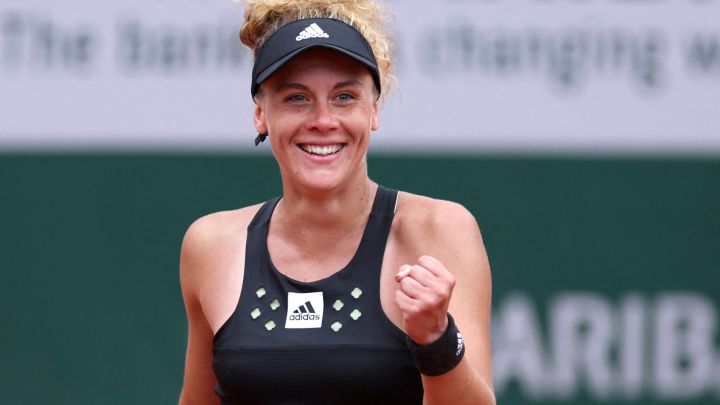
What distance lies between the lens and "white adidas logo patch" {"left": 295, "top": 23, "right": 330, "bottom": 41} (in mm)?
2518

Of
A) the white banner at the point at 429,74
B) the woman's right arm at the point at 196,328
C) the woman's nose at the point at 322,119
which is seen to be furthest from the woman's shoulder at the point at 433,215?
the white banner at the point at 429,74

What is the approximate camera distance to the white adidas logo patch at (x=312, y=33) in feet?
8.26

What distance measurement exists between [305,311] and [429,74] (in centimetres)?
272

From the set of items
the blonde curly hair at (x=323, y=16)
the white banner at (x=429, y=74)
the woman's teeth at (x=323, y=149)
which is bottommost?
the woman's teeth at (x=323, y=149)

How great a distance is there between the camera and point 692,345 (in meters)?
5.18

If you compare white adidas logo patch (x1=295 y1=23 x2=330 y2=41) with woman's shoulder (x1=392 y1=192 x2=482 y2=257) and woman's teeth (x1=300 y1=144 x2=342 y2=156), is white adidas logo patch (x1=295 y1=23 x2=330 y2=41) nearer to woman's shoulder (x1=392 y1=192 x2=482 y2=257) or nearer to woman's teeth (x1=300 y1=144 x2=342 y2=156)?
woman's teeth (x1=300 y1=144 x2=342 y2=156)

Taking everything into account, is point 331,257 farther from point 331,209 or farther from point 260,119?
point 260,119

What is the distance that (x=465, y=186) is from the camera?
5164 millimetres

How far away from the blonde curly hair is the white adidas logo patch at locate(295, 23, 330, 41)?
74 millimetres

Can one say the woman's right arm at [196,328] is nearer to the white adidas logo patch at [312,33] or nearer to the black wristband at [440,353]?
the white adidas logo patch at [312,33]

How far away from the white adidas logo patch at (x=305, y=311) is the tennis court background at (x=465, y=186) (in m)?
2.61

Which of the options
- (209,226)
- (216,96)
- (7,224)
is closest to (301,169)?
(209,226)

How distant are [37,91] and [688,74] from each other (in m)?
2.59

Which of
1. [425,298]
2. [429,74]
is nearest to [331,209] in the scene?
[425,298]
